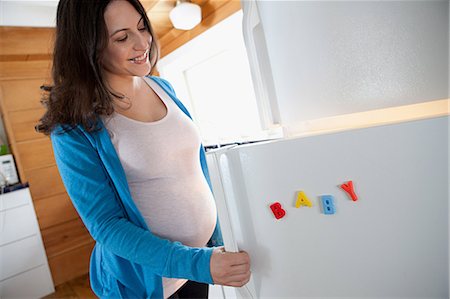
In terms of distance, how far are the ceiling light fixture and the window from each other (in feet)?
0.49

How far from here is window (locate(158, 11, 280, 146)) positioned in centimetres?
227

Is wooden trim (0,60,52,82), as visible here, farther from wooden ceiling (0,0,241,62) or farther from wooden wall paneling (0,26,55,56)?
wooden wall paneling (0,26,55,56)

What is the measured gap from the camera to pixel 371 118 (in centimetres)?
52

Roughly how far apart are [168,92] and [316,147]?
0.47m

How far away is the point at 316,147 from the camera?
21.5 inches

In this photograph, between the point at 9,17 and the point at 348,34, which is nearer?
the point at 348,34

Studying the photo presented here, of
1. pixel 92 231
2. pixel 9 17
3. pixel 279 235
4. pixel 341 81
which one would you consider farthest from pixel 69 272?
pixel 341 81

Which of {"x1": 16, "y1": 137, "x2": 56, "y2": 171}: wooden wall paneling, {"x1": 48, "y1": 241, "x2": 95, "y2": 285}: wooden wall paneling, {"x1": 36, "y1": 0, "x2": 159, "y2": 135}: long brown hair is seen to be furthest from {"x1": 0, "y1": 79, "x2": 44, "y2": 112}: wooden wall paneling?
{"x1": 36, "y1": 0, "x2": 159, "y2": 135}: long brown hair

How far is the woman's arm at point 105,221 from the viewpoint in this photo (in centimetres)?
61

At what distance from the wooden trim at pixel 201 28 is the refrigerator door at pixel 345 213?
163 centimetres

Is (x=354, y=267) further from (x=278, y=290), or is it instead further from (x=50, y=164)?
(x=50, y=164)

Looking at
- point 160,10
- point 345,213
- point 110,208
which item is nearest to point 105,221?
point 110,208

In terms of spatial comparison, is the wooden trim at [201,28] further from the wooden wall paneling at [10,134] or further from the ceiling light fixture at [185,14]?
the wooden wall paneling at [10,134]

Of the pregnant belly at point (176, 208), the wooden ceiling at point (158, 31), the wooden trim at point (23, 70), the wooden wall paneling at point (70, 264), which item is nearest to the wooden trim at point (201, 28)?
the wooden ceiling at point (158, 31)
